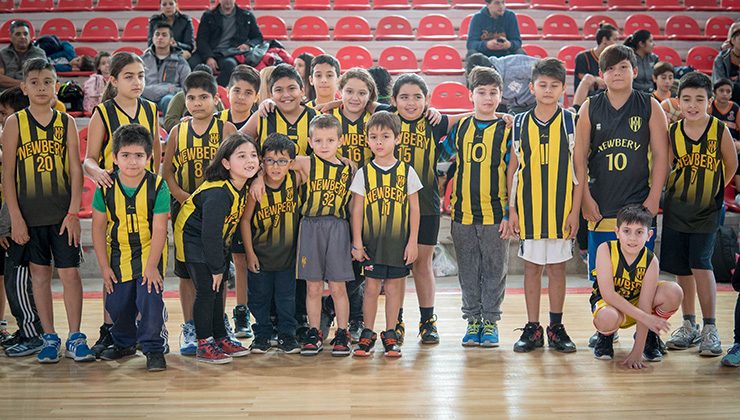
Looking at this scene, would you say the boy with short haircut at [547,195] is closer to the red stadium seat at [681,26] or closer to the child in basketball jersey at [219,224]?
the child in basketball jersey at [219,224]

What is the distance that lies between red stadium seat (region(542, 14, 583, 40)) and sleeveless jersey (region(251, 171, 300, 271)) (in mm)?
7744

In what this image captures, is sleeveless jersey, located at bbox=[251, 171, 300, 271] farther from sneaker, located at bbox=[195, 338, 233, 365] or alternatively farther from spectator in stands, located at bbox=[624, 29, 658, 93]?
spectator in stands, located at bbox=[624, 29, 658, 93]

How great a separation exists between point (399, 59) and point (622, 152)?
6.17 metres

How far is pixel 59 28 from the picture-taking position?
11.2m

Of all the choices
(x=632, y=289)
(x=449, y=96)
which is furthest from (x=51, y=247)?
(x=449, y=96)

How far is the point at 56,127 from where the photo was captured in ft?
15.1

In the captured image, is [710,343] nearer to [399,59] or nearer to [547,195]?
[547,195]

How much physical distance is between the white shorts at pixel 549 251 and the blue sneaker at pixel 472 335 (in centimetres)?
54

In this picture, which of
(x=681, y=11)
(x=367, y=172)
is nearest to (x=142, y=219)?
(x=367, y=172)

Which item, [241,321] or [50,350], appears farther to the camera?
[241,321]

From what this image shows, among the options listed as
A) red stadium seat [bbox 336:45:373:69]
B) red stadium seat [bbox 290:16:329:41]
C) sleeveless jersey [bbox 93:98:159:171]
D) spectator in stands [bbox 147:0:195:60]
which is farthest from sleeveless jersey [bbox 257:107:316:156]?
red stadium seat [bbox 290:16:329:41]

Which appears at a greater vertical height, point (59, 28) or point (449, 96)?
point (59, 28)

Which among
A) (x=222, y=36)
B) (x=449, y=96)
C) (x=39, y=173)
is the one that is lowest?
(x=39, y=173)

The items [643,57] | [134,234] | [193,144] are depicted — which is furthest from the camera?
[643,57]
